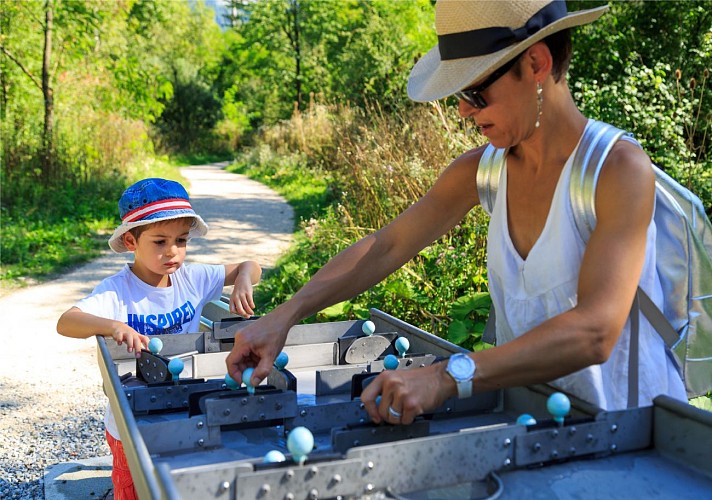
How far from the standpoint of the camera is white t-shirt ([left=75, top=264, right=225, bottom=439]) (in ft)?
11.1

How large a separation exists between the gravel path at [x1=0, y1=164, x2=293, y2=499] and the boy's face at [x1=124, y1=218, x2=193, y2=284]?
1.49 metres

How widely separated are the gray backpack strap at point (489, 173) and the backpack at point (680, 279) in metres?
0.30

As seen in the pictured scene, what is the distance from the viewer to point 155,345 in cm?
260

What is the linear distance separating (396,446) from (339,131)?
11.3m

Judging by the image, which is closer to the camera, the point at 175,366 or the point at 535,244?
the point at 535,244

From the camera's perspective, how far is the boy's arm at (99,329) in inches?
106

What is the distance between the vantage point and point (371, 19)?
71.0 feet

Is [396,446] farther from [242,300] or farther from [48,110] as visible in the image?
[48,110]

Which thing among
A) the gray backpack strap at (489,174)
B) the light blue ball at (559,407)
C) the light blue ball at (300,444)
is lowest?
the light blue ball at (559,407)

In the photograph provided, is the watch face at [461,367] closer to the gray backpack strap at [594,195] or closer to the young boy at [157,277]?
the gray backpack strap at [594,195]

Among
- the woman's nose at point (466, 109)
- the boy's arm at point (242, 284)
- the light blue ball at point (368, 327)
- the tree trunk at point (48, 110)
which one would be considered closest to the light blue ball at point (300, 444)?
the woman's nose at point (466, 109)

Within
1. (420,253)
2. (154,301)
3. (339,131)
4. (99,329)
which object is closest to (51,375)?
(420,253)

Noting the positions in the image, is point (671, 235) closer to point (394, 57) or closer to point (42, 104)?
point (42, 104)

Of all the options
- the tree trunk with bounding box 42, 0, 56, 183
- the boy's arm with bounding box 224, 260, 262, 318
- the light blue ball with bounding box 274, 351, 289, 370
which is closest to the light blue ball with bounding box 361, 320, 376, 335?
the light blue ball with bounding box 274, 351, 289, 370
